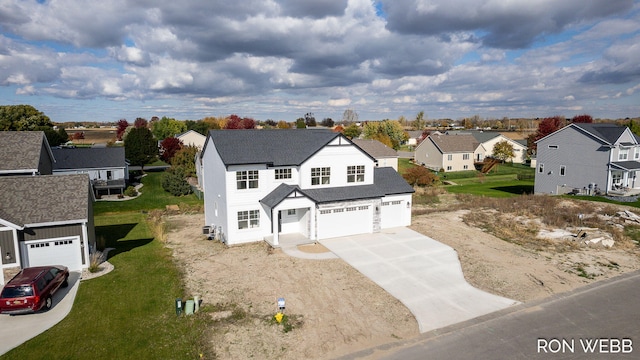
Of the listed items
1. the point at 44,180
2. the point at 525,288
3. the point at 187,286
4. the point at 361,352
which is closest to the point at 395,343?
the point at 361,352

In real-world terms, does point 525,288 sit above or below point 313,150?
below

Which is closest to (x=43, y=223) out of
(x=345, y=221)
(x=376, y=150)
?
(x=345, y=221)

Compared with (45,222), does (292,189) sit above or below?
above

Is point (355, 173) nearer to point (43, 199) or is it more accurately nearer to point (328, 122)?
point (43, 199)

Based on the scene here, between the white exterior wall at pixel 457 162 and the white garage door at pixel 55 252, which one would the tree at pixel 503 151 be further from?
the white garage door at pixel 55 252

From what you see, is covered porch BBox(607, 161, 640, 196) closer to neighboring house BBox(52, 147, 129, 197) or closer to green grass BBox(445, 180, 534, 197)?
green grass BBox(445, 180, 534, 197)

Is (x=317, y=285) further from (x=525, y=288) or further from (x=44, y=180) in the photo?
(x=44, y=180)

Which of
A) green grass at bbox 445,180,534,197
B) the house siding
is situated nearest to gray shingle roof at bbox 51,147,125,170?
green grass at bbox 445,180,534,197

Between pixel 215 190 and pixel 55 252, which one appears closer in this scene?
pixel 55 252
